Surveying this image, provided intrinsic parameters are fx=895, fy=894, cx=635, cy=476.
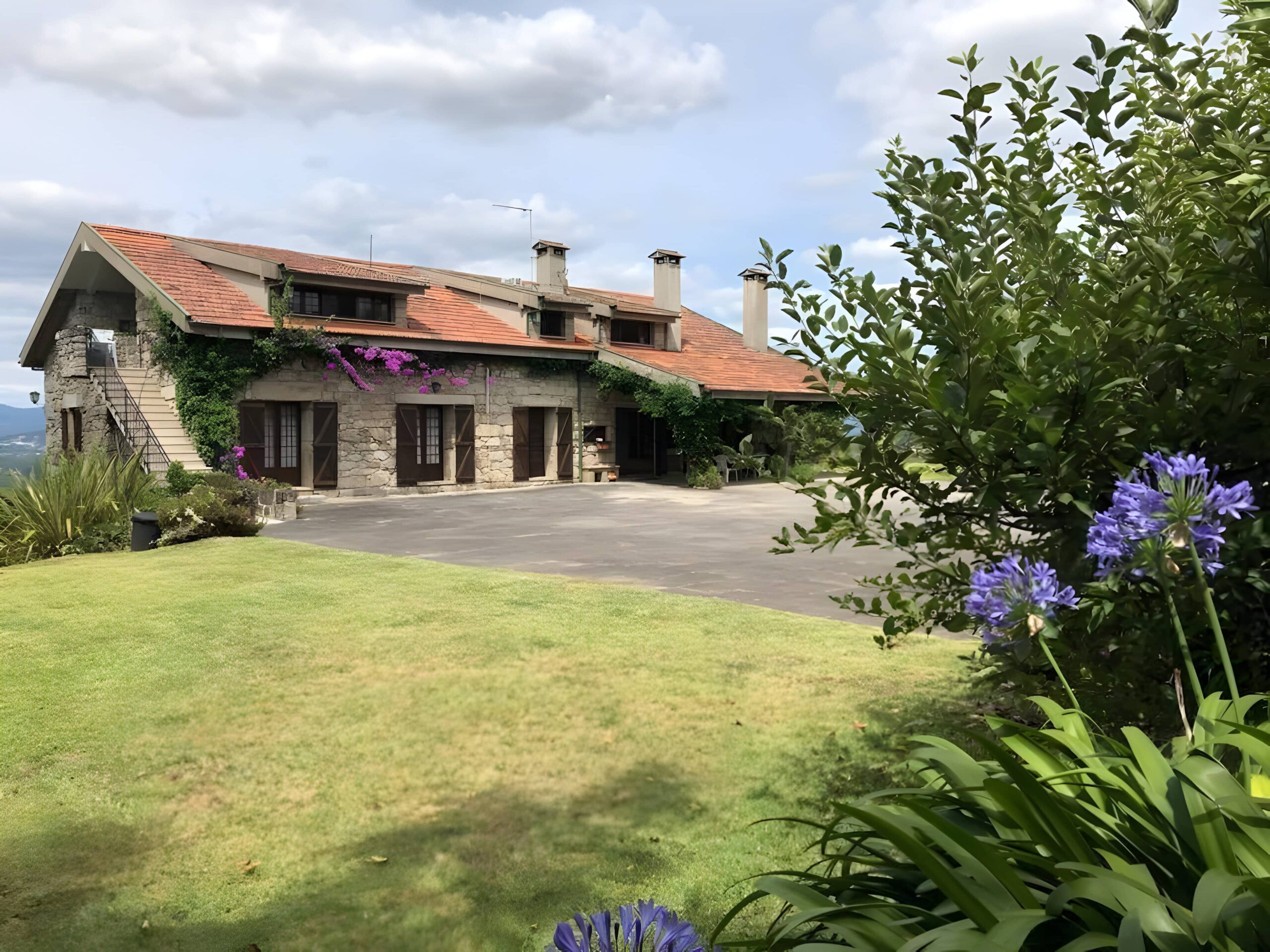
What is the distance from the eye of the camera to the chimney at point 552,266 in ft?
85.8

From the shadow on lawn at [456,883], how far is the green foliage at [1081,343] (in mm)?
1662

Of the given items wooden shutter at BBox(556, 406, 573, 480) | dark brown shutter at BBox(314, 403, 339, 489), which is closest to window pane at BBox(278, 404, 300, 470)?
dark brown shutter at BBox(314, 403, 339, 489)

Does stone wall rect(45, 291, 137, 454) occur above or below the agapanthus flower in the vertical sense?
above

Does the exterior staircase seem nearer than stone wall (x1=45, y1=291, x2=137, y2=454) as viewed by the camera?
Yes

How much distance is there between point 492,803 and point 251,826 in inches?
41.2

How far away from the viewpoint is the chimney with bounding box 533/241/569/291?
26.2m

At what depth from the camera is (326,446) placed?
20.2m

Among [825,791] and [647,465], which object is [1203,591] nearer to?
[825,791]

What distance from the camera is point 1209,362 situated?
2.62 meters

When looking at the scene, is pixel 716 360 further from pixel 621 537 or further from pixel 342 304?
pixel 621 537

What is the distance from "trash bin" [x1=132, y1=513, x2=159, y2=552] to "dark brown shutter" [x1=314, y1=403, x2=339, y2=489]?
22.6ft

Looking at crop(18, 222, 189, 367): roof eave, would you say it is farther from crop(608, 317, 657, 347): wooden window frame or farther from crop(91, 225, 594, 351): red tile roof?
crop(608, 317, 657, 347): wooden window frame

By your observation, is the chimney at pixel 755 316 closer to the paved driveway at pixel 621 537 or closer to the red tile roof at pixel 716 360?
the red tile roof at pixel 716 360

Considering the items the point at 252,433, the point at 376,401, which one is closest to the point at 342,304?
the point at 376,401
